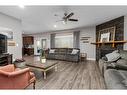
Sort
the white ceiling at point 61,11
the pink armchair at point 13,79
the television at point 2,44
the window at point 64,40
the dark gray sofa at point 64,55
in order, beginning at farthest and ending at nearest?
1. the window at point 64,40
2. the dark gray sofa at point 64,55
3. the television at point 2,44
4. the white ceiling at point 61,11
5. the pink armchair at point 13,79

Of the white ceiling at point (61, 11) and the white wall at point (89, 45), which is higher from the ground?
the white ceiling at point (61, 11)

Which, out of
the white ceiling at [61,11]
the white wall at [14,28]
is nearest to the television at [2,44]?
the white wall at [14,28]

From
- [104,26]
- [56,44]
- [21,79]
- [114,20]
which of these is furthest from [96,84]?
[56,44]

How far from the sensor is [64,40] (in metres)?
8.38

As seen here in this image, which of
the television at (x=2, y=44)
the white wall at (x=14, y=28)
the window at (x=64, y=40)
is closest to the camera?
the television at (x=2, y=44)

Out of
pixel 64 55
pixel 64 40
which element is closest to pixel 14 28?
pixel 64 55

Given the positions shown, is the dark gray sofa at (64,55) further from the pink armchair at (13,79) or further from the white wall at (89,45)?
the pink armchair at (13,79)

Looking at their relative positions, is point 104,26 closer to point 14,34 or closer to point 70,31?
point 70,31

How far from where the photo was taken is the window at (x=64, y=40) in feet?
26.5

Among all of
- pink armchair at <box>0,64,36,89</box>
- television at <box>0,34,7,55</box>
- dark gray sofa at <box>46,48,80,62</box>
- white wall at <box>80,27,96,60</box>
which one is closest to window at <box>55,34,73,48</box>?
white wall at <box>80,27,96,60</box>

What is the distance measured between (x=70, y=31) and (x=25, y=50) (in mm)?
5586

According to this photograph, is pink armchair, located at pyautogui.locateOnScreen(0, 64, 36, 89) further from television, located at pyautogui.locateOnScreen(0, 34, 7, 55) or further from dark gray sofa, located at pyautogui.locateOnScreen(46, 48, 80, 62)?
dark gray sofa, located at pyautogui.locateOnScreen(46, 48, 80, 62)

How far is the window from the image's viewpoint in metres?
8.07

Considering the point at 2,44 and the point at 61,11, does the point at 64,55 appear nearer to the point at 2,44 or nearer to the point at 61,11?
the point at 61,11
